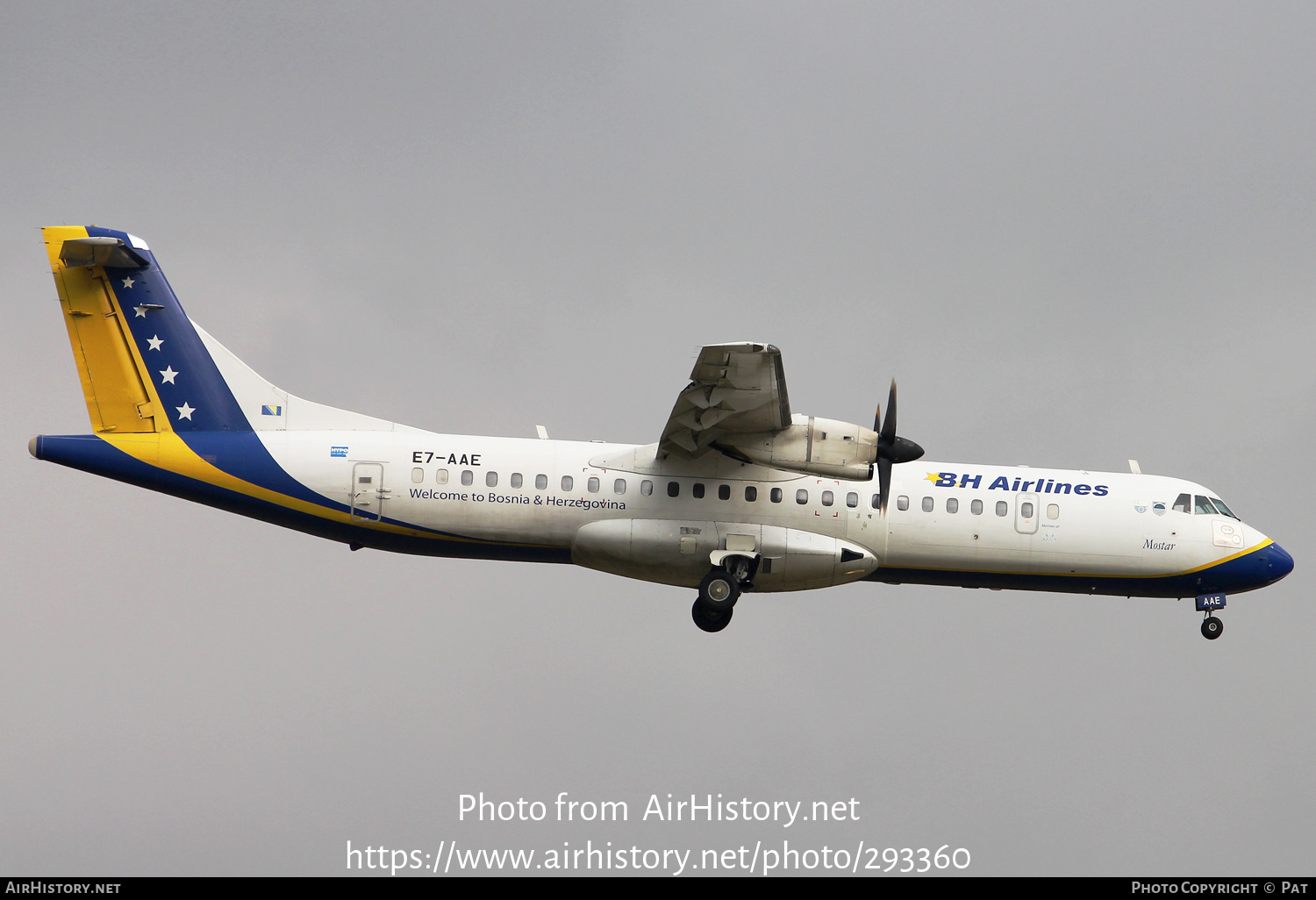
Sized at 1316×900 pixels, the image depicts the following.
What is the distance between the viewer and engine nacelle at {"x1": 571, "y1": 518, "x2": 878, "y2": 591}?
27922 mm

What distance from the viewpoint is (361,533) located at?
28266 millimetres

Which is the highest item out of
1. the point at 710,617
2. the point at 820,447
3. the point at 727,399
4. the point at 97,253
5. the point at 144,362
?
the point at 97,253

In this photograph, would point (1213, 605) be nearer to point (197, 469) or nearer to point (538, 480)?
point (538, 480)

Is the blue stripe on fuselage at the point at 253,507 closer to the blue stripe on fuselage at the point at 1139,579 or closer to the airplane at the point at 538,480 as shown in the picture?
the airplane at the point at 538,480

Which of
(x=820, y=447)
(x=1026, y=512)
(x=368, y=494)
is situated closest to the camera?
(x=820, y=447)

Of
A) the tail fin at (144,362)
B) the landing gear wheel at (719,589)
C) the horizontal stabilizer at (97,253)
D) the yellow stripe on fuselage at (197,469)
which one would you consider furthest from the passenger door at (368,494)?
the landing gear wheel at (719,589)

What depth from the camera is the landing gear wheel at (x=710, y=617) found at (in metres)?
28.1

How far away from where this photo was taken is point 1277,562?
3064cm

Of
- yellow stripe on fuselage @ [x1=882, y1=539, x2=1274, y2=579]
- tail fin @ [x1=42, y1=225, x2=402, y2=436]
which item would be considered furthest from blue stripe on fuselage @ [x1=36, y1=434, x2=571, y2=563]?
yellow stripe on fuselage @ [x1=882, y1=539, x2=1274, y2=579]

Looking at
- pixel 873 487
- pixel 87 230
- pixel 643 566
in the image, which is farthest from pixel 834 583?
pixel 87 230

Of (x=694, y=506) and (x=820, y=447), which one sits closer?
(x=820, y=447)

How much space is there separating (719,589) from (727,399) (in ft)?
13.6

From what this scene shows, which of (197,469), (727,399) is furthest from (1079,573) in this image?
(197,469)

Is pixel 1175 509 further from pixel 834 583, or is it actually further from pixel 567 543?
pixel 567 543
